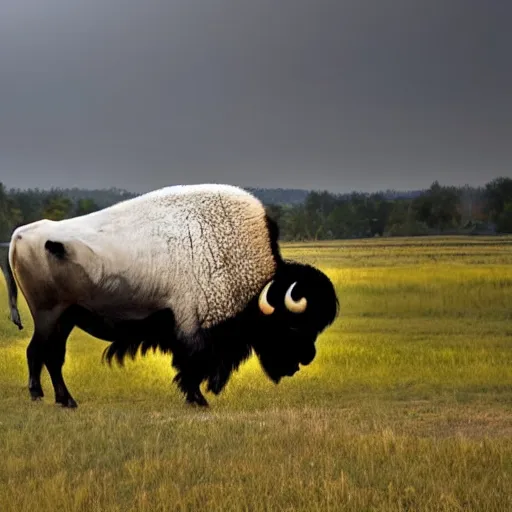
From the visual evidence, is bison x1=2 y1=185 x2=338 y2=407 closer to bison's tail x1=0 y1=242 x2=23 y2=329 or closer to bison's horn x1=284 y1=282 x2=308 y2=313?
bison's horn x1=284 y1=282 x2=308 y2=313

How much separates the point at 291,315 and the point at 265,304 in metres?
0.39

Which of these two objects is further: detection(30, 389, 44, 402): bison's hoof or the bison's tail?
the bison's tail

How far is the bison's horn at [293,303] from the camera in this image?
11.8m

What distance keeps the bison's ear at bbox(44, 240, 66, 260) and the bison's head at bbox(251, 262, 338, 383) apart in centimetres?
218

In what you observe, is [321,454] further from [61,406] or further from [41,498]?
[61,406]

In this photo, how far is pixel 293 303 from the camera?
38.8ft

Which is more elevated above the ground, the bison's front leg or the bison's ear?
the bison's ear

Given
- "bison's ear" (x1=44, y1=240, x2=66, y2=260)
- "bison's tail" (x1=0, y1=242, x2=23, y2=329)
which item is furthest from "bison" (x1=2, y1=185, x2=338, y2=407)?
"bison's tail" (x1=0, y1=242, x2=23, y2=329)

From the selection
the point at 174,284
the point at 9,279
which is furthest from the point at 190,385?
the point at 9,279

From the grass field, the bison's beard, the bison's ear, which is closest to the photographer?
the grass field

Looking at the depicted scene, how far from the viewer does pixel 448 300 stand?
25766 millimetres

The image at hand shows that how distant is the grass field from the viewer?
6.92 m

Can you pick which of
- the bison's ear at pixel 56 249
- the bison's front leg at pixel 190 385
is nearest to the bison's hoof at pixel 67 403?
the bison's front leg at pixel 190 385

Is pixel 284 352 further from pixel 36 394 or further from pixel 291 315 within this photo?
pixel 36 394
